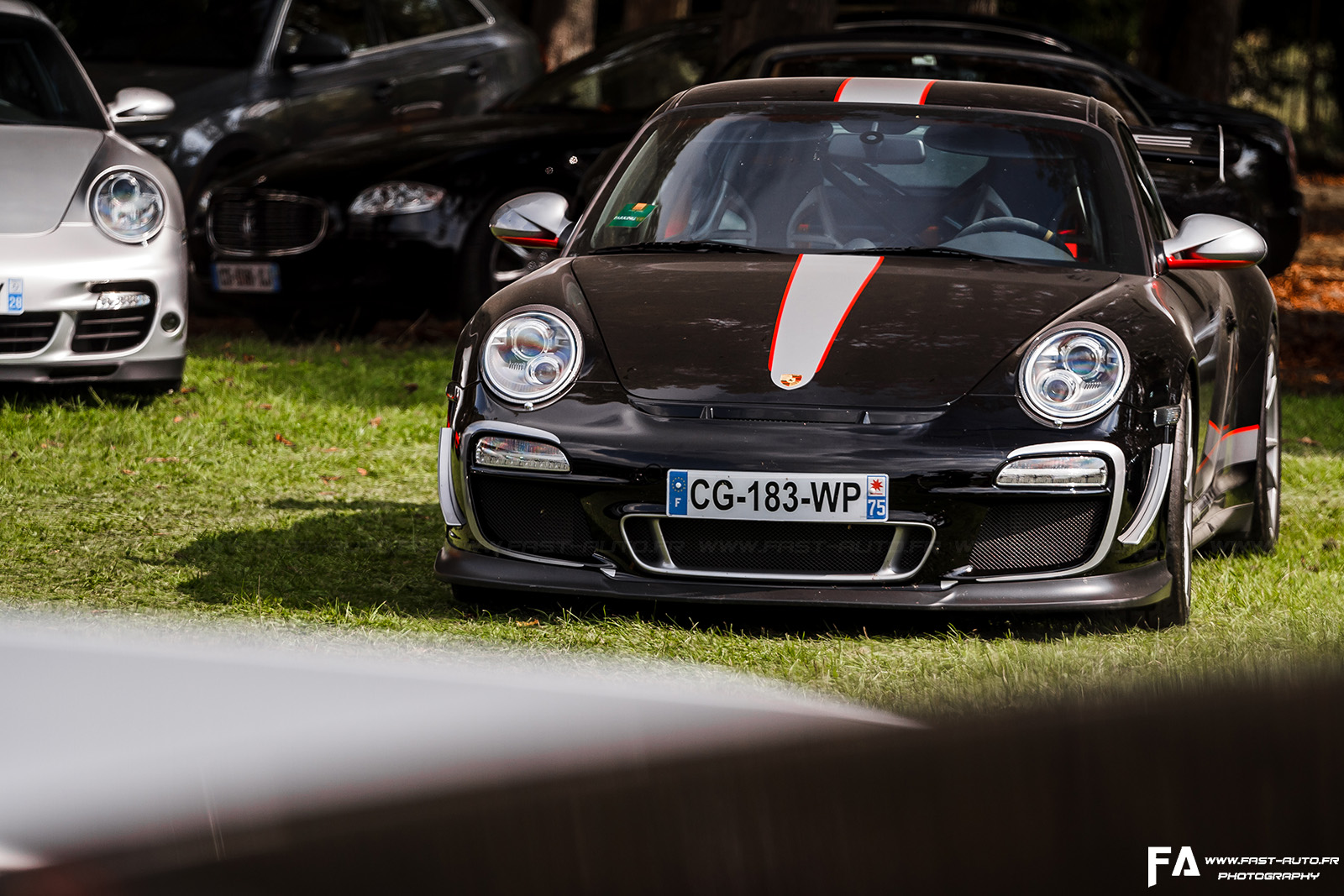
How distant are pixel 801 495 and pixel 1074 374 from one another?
70 centimetres

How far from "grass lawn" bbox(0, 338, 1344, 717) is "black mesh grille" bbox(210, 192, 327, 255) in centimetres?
136

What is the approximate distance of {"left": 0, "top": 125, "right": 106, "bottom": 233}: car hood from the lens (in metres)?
6.41

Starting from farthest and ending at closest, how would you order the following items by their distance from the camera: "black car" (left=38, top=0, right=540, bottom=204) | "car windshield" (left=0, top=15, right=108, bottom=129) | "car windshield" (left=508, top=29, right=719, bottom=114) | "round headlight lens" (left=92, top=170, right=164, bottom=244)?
"car windshield" (left=508, top=29, right=719, bottom=114)
"black car" (left=38, top=0, right=540, bottom=204)
"car windshield" (left=0, top=15, right=108, bottom=129)
"round headlight lens" (left=92, top=170, right=164, bottom=244)

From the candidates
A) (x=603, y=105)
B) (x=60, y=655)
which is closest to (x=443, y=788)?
(x=60, y=655)

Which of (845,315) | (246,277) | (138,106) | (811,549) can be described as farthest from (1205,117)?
(811,549)

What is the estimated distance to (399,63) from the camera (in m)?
11.1

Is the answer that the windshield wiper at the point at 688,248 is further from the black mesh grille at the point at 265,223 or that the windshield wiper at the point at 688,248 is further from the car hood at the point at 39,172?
the black mesh grille at the point at 265,223

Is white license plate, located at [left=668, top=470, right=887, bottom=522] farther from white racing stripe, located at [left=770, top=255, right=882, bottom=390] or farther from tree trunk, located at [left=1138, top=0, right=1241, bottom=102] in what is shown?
tree trunk, located at [left=1138, top=0, right=1241, bottom=102]

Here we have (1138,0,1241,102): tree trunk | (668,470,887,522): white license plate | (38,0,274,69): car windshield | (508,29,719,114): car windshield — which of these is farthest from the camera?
(1138,0,1241,102): tree trunk

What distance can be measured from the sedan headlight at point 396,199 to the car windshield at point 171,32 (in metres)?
1.88

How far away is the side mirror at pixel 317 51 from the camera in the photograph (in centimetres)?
1013

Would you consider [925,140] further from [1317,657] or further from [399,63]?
[399,63]

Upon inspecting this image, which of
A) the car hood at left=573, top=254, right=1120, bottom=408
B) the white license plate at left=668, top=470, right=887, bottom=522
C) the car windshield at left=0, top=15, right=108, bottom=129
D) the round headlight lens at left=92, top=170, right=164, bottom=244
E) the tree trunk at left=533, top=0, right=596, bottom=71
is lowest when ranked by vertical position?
the tree trunk at left=533, top=0, right=596, bottom=71

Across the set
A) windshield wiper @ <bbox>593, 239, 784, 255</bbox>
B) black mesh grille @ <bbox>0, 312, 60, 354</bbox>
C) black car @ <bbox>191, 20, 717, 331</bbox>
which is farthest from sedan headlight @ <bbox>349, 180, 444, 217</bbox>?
windshield wiper @ <bbox>593, 239, 784, 255</bbox>
